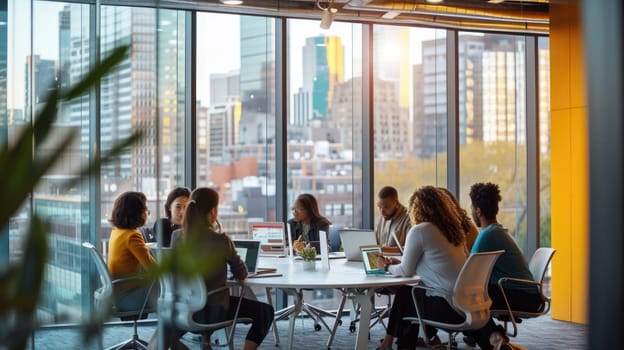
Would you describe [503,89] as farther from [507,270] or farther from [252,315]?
[252,315]

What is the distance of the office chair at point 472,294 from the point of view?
5.16 meters

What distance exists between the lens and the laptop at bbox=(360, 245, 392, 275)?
5.69m

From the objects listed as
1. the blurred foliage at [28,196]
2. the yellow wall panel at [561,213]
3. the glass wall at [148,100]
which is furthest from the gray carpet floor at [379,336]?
the blurred foliage at [28,196]

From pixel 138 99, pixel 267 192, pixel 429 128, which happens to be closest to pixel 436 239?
pixel 138 99

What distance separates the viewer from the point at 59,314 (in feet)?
2.04

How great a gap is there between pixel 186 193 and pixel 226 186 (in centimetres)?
223

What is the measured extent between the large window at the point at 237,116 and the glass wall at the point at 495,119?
97.0 inches

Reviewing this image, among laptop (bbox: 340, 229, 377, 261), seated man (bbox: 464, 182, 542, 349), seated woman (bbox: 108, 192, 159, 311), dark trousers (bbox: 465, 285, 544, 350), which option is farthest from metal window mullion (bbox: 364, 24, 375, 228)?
seated woman (bbox: 108, 192, 159, 311)

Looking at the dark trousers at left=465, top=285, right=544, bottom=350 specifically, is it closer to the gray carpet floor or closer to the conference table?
the conference table

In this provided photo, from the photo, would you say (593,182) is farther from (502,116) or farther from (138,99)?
(502,116)

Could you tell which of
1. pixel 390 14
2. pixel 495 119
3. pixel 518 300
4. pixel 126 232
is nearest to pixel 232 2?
pixel 390 14

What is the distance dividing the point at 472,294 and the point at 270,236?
2317 mm

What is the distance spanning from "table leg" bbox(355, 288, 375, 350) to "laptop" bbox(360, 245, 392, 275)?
0.14 metres

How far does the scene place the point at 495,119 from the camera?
9.64 metres
